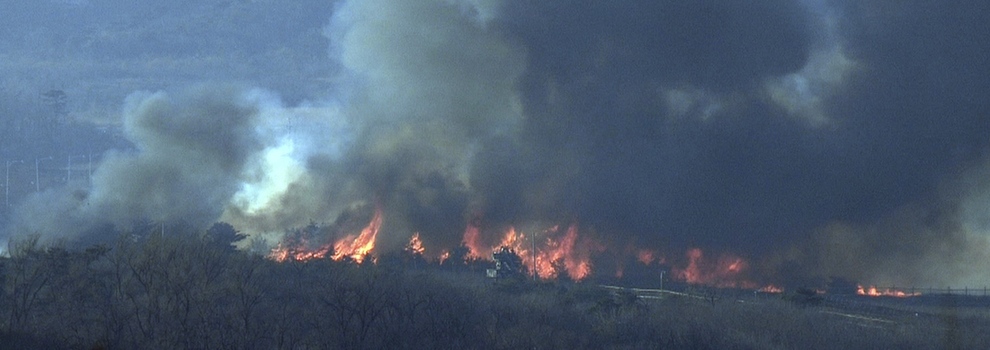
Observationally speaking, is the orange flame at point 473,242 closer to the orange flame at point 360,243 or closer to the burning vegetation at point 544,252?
the burning vegetation at point 544,252

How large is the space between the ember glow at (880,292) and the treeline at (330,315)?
408 inches

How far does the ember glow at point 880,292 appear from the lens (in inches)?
2295

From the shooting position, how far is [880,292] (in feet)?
195

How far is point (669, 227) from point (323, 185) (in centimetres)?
1807

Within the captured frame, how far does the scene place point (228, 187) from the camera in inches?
2817

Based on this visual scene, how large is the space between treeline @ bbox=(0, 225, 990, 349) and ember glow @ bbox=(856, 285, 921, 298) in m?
10.4

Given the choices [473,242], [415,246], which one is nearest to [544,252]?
[473,242]

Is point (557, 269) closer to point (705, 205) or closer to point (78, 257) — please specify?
point (705, 205)

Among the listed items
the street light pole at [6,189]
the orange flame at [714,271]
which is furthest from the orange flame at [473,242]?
the street light pole at [6,189]

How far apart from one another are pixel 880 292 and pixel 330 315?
92.7 ft

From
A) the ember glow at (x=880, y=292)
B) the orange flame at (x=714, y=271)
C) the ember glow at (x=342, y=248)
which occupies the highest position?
the ember glow at (x=342, y=248)

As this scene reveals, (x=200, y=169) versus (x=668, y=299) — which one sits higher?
(x=200, y=169)

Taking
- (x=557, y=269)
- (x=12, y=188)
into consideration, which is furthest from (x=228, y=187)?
(x=12, y=188)

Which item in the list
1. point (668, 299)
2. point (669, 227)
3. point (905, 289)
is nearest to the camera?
point (668, 299)
